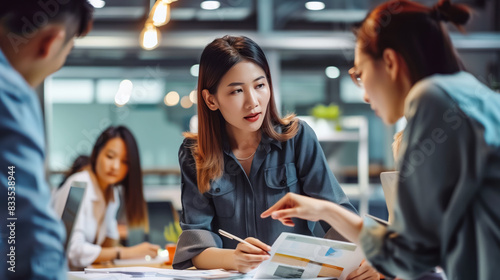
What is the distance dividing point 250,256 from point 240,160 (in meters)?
0.49

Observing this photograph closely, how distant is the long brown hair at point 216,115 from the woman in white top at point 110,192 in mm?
1495

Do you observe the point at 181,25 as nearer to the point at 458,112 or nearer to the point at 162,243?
the point at 162,243

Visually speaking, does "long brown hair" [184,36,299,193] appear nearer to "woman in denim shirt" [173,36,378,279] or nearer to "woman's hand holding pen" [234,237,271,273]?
"woman in denim shirt" [173,36,378,279]

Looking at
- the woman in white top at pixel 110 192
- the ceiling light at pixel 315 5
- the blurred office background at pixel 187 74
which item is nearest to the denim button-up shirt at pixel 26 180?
the woman in white top at pixel 110 192

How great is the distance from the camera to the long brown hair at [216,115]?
1798 millimetres

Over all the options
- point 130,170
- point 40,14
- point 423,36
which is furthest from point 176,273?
point 130,170

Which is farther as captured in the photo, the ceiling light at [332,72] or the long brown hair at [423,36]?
the ceiling light at [332,72]

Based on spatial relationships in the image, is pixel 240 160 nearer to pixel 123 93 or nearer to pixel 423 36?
pixel 423 36

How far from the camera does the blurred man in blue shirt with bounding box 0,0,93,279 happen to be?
92cm

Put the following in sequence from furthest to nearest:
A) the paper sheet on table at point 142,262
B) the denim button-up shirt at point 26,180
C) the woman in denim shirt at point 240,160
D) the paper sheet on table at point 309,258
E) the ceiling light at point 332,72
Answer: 1. the ceiling light at point 332,72
2. the paper sheet on table at point 142,262
3. the woman in denim shirt at point 240,160
4. the paper sheet on table at point 309,258
5. the denim button-up shirt at point 26,180

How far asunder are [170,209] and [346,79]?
2135 millimetres

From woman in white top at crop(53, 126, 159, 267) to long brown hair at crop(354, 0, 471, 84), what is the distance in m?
2.40

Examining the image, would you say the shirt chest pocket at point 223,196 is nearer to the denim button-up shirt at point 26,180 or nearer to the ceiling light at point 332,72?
the denim button-up shirt at point 26,180

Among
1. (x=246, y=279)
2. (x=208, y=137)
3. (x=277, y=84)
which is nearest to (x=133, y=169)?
(x=208, y=137)
